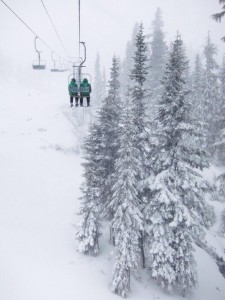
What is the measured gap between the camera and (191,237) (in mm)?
21469

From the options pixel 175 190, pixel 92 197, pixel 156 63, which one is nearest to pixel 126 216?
pixel 175 190

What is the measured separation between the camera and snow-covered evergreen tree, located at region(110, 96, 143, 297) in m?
21.7

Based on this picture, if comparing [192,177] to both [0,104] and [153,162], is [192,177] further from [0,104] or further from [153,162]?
[0,104]

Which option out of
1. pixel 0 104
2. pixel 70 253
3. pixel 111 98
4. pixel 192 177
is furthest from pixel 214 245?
pixel 0 104

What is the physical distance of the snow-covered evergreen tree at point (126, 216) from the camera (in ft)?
71.3

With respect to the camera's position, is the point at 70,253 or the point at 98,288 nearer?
the point at 98,288

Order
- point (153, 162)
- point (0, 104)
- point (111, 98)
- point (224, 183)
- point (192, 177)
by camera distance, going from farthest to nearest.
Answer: point (0, 104) → point (111, 98) → point (153, 162) → point (192, 177) → point (224, 183)

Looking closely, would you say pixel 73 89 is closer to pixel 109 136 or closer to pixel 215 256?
pixel 109 136

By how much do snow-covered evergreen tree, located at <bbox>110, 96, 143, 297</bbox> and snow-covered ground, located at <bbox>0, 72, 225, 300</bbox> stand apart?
5.00ft

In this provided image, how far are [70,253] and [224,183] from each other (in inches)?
529

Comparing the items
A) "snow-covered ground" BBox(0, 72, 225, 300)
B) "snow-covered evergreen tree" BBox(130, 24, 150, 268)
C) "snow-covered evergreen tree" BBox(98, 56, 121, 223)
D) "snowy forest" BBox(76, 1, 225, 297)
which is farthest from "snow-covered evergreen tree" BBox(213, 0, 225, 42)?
"snow-covered ground" BBox(0, 72, 225, 300)

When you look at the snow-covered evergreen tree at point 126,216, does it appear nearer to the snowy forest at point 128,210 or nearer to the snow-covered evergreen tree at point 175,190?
the snowy forest at point 128,210

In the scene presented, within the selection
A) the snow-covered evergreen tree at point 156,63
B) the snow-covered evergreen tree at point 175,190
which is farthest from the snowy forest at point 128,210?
the snow-covered evergreen tree at point 156,63

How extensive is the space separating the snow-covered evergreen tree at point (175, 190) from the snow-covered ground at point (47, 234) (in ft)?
9.63
